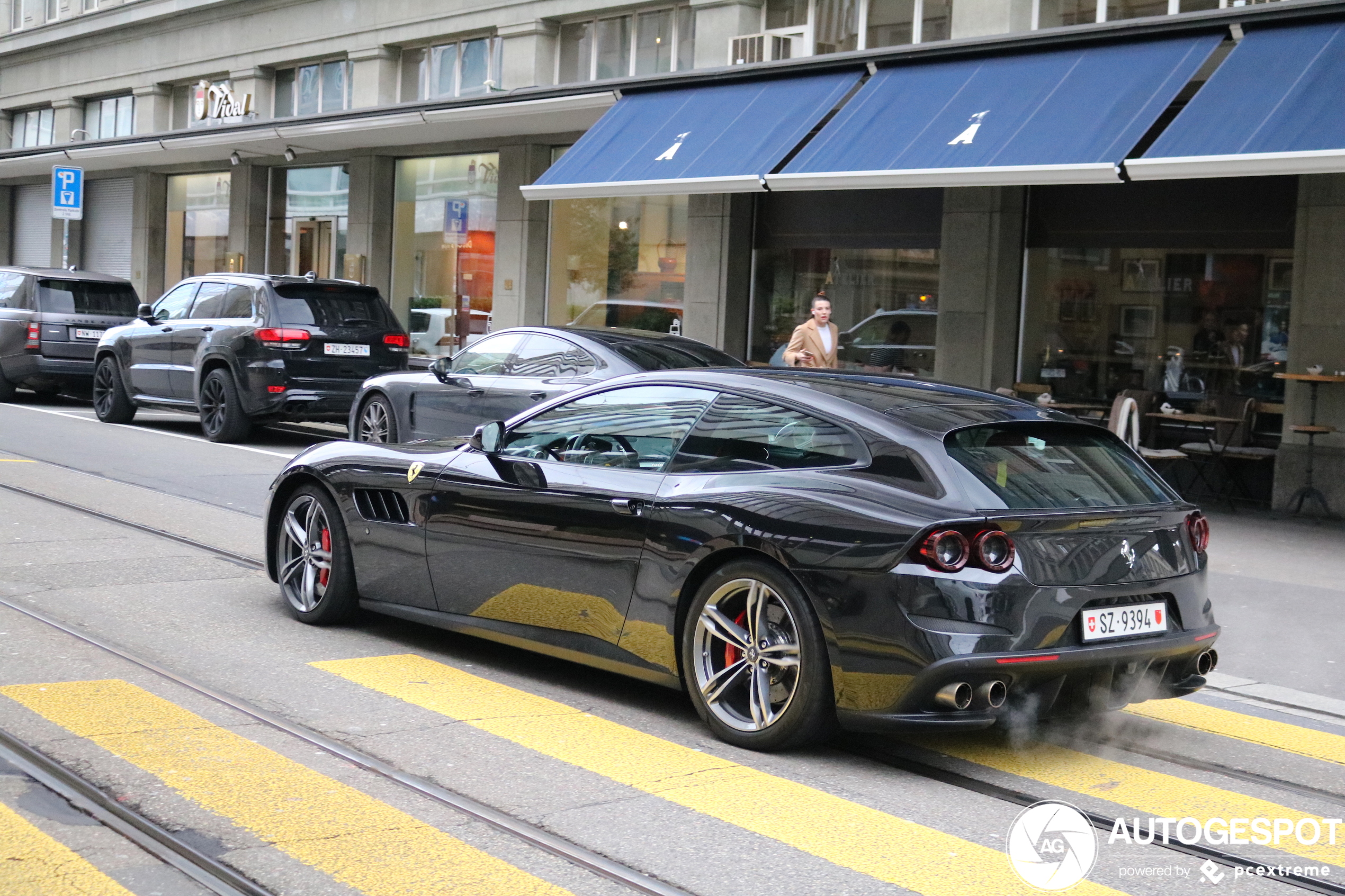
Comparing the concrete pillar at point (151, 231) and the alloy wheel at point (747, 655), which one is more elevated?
the concrete pillar at point (151, 231)

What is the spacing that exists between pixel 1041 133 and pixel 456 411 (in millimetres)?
5766

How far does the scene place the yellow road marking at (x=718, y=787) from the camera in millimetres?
4184

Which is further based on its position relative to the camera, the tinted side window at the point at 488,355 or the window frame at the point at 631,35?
the window frame at the point at 631,35

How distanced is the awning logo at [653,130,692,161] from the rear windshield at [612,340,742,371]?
192 inches

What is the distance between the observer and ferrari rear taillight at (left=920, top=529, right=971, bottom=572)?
483cm

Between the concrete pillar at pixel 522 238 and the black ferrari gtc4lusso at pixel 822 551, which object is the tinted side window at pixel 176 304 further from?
the black ferrari gtc4lusso at pixel 822 551

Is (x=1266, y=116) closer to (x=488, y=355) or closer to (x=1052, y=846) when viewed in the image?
(x=488, y=355)

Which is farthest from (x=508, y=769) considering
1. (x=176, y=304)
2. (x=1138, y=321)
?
(x=176, y=304)

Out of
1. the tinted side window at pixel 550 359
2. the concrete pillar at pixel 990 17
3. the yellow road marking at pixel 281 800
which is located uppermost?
the concrete pillar at pixel 990 17

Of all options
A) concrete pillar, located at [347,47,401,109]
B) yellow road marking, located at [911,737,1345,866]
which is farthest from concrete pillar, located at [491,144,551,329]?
yellow road marking, located at [911,737,1345,866]

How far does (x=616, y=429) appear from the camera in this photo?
611cm

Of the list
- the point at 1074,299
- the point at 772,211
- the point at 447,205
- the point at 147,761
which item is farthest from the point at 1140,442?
the point at 447,205

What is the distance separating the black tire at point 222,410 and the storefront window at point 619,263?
604 cm

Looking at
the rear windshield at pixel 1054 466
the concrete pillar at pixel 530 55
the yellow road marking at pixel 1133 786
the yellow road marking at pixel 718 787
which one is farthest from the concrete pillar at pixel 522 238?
the yellow road marking at pixel 1133 786
